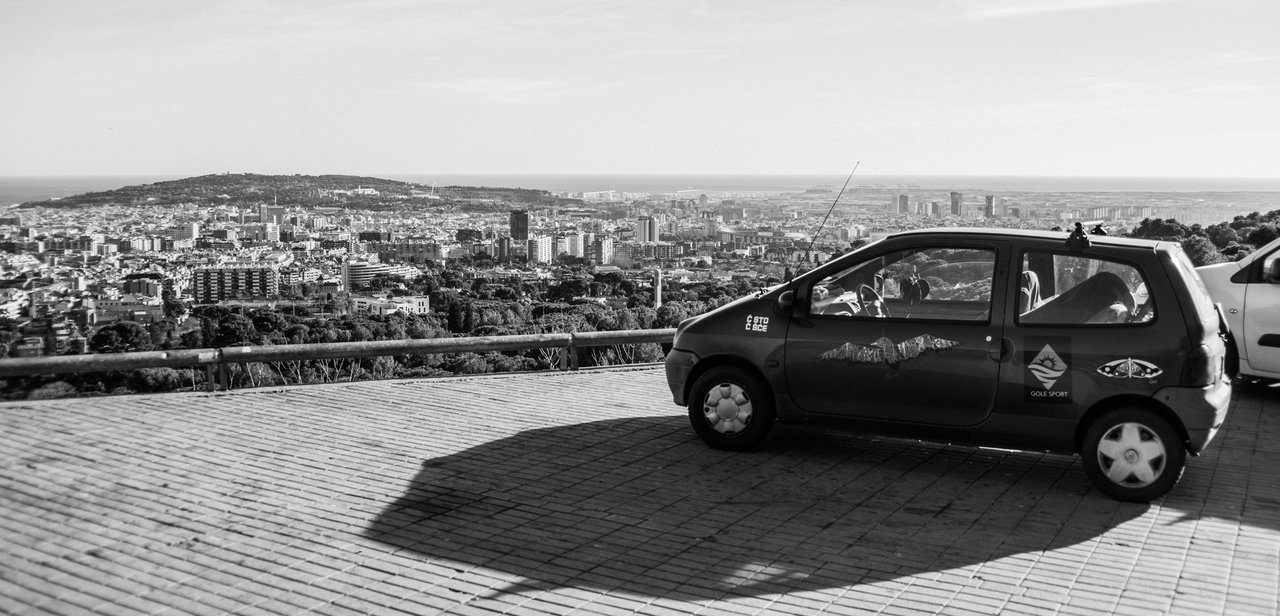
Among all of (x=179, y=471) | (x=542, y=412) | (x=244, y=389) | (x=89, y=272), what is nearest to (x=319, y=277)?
(x=89, y=272)

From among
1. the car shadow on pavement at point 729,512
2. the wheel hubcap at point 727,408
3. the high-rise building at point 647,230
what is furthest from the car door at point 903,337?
the high-rise building at point 647,230

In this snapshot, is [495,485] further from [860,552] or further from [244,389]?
[244,389]

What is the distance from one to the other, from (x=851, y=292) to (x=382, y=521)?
136 inches

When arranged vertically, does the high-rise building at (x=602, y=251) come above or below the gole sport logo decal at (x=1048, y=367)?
below

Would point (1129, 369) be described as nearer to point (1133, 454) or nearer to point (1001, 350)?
point (1133, 454)

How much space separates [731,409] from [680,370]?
507 millimetres

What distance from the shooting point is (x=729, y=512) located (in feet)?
23.1

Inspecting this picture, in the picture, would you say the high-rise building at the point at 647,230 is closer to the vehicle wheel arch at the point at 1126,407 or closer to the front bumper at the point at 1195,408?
the vehicle wheel arch at the point at 1126,407

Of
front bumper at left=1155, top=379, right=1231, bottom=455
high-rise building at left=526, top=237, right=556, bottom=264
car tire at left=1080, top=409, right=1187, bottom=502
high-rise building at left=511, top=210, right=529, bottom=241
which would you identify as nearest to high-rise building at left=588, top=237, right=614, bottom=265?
high-rise building at left=526, top=237, right=556, bottom=264

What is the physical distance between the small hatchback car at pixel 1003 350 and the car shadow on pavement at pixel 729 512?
0.39 m

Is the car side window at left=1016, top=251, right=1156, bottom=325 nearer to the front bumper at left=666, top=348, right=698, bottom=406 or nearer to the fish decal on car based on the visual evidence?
Answer: the fish decal on car

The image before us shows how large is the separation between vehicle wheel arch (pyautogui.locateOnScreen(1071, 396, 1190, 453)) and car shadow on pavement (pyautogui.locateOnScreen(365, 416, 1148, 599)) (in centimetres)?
41

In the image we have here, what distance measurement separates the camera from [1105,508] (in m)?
7.22

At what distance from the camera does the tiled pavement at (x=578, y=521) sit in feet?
18.3
